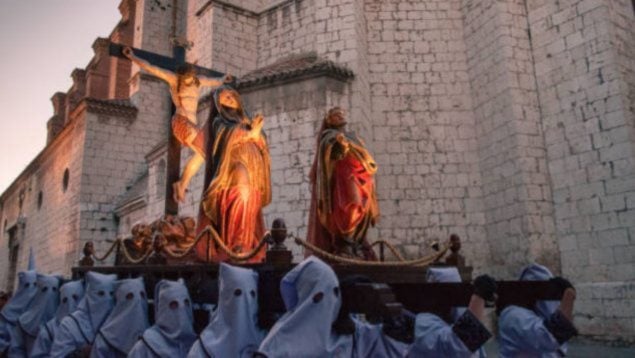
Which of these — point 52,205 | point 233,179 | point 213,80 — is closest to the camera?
point 233,179

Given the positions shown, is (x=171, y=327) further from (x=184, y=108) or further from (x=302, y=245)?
(x=184, y=108)

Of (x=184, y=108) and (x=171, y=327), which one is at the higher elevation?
(x=184, y=108)

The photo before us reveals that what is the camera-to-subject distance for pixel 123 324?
416cm

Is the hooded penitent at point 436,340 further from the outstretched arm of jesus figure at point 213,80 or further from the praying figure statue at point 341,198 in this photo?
the outstretched arm of jesus figure at point 213,80

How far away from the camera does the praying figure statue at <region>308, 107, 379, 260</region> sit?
5223 mm

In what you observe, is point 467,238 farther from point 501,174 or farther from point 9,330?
point 9,330

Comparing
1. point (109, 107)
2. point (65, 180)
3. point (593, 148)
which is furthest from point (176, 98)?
point (65, 180)

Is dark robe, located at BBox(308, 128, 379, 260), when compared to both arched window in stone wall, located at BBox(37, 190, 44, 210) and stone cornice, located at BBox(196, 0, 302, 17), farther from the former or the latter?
arched window in stone wall, located at BBox(37, 190, 44, 210)

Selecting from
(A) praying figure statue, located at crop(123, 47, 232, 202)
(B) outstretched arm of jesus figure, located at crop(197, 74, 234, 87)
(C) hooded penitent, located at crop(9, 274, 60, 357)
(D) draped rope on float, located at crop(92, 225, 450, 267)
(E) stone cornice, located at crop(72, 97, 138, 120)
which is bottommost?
(C) hooded penitent, located at crop(9, 274, 60, 357)

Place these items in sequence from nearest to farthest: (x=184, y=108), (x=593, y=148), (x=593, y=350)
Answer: (x=184, y=108) < (x=593, y=350) < (x=593, y=148)

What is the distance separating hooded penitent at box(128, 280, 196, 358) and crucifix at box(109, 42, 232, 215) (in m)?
3.21

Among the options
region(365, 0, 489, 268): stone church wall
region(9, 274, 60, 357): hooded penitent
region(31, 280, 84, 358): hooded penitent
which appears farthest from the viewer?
region(365, 0, 489, 268): stone church wall

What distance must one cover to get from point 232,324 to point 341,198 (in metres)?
2.50

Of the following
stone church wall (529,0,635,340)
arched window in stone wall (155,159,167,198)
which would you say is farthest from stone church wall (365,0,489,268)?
arched window in stone wall (155,159,167,198)
